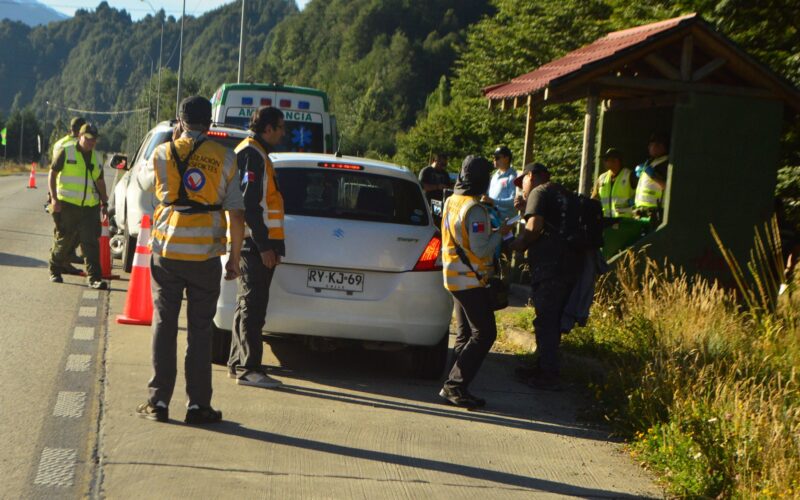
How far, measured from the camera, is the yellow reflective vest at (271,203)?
730cm

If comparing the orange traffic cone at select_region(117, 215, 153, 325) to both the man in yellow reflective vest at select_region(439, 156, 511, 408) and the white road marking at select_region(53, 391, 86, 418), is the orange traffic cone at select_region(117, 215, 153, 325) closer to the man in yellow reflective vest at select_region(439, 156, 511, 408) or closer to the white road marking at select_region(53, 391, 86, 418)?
the white road marking at select_region(53, 391, 86, 418)

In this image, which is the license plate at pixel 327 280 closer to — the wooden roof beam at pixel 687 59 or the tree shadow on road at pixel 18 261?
the wooden roof beam at pixel 687 59

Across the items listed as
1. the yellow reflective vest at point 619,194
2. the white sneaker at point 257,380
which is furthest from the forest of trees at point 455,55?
Answer: the white sneaker at point 257,380

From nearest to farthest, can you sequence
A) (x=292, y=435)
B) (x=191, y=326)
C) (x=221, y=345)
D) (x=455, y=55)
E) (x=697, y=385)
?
(x=292, y=435)
(x=191, y=326)
(x=697, y=385)
(x=221, y=345)
(x=455, y=55)

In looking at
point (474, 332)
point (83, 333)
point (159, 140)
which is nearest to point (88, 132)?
point (159, 140)

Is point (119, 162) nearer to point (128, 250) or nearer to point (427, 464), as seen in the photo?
point (128, 250)

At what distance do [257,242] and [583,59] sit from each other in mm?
6529

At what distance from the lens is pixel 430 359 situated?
27.3 ft

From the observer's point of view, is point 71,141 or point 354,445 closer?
point 354,445

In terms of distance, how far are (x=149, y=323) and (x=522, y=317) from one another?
3.60 meters

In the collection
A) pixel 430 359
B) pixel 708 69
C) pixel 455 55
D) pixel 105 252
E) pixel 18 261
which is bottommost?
pixel 18 261

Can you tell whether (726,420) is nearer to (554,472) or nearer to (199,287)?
(554,472)

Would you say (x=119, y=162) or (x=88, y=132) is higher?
(x=88, y=132)

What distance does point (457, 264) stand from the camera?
7.46m
